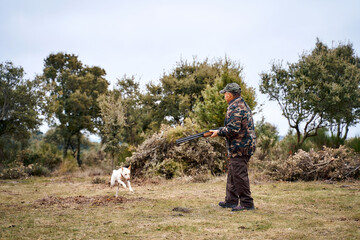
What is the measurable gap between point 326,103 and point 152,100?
508 inches

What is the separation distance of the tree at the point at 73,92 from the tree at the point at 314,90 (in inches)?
623

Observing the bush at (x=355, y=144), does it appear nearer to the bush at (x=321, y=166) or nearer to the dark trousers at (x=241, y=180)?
the bush at (x=321, y=166)

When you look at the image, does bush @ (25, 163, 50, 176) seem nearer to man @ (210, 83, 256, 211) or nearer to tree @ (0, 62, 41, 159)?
tree @ (0, 62, 41, 159)

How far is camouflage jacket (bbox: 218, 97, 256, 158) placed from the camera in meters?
5.48

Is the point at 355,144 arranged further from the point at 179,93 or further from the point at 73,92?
the point at 73,92

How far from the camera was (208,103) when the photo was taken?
14211 mm

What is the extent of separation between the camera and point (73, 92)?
27969mm

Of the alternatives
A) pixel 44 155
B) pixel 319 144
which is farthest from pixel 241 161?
pixel 44 155

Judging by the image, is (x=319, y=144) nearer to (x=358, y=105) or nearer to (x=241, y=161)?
(x=358, y=105)

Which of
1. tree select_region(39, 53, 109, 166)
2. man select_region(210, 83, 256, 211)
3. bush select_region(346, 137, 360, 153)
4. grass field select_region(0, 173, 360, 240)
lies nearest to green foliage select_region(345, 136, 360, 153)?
bush select_region(346, 137, 360, 153)

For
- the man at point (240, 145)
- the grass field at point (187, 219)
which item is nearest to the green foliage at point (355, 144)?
the grass field at point (187, 219)

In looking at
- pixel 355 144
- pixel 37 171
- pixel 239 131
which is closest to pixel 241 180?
pixel 239 131

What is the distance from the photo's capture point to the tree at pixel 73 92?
26.7 m

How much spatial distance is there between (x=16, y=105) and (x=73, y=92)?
8.15 meters
